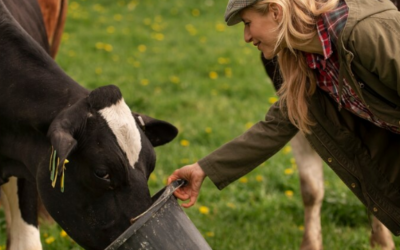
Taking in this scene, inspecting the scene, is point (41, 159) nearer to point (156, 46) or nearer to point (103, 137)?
point (103, 137)

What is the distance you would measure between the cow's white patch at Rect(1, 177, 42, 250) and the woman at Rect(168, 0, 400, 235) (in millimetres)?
950

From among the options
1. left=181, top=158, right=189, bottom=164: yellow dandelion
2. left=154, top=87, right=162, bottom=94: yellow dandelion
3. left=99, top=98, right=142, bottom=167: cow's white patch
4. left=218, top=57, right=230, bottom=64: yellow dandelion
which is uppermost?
left=99, top=98, right=142, bottom=167: cow's white patch

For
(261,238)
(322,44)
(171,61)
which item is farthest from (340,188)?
(171,61)

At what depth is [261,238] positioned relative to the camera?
182 inches

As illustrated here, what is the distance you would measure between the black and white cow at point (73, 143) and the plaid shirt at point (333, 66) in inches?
30.0

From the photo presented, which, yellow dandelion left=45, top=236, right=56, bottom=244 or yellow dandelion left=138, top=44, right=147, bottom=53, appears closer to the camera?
yellow dandelion left=45, top=236, right=56, bottom=244

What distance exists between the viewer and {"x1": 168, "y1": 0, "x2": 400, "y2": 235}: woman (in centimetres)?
307

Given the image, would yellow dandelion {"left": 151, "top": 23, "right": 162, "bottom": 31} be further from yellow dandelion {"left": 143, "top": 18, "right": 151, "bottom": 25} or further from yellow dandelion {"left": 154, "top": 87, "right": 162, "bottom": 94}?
yellow dandelion {"left": 154, "top": 87, "right": 162, "bottom": 94}

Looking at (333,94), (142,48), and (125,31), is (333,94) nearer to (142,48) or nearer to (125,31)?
(142,48)

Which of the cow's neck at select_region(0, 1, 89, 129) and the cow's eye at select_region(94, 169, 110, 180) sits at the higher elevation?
the cow's neck at select_region(0, 1, 89, 129)

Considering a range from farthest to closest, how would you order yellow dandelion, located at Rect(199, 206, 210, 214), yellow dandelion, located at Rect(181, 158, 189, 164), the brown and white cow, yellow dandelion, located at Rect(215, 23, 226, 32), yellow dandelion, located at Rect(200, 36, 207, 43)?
yellow dandelion, located at Rect(215, 23, 226, 32) → yellow dandelion, located at Rect(200, 36, 207, 43) → yellow dandelion, located at Rect(181, 158, 189, 164) → yellow dandelion, located at Rect(199, 206, 210, 214) → the brown and white cow

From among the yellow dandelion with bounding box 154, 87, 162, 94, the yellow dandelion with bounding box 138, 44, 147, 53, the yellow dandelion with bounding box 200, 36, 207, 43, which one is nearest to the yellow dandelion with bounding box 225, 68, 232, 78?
the yellow dandelion with bounding box 154, 87, 162, 94

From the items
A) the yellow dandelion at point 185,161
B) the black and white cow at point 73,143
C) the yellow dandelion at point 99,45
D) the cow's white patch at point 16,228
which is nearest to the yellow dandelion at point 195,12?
the yellow dandelion at point 99,45

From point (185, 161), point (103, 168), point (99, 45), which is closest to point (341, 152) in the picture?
point (103, 168)
